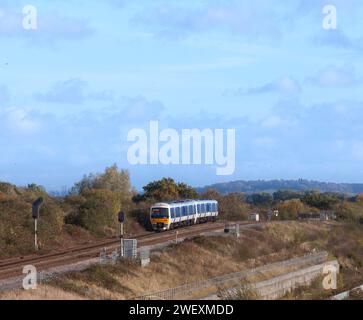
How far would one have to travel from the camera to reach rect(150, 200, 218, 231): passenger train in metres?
51.3

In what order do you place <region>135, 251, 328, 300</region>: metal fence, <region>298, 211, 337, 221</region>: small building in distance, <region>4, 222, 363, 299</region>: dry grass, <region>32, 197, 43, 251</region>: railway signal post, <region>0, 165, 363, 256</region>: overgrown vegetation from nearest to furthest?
<region>135, 251, 328, 300</region>: metal fence < <region>4, 222, 363, 299</region>: dry grass < <region>32, 197, 43, 251</region>: railway signal post < <region>0, 165, 363, 256</region>: overgrown vegetation < <region>298, 211, 337, 221</region>: small building in distance

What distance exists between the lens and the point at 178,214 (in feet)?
176

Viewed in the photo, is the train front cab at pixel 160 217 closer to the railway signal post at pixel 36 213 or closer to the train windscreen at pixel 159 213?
the train windscreen at pixel 159 213

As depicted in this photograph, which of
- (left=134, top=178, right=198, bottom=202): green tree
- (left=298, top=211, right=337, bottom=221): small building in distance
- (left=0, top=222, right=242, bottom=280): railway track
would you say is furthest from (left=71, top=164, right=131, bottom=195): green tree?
(left=0, top=222, right=242, bottom=280): railway track

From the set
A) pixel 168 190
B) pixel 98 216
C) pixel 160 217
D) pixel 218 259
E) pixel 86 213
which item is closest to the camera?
pixel 218 259

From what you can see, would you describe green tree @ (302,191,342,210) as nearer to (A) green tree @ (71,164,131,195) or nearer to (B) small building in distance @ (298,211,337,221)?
(B) small building in distance @ (298,211,337,221)

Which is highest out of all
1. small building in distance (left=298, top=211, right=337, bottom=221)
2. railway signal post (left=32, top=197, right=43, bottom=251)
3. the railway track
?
railway signal post (left=32, top=197, right=43, bottom=251)

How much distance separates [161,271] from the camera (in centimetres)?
3084

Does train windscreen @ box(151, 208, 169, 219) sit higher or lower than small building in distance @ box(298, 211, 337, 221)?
higher

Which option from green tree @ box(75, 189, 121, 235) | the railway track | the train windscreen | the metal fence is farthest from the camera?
the train windscreen

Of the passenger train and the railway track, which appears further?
the passenger train

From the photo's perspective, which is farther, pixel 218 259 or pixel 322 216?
pixel 322 216

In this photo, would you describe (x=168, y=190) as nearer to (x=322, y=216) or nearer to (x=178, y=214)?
(x=322, y=216)

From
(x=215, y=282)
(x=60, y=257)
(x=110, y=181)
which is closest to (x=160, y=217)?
(x=60, y=257)
